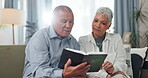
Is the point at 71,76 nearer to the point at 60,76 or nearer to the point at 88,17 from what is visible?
the point at 60,76

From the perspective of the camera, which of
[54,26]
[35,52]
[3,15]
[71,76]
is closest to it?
[71,76]

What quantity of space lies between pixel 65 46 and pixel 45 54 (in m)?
0.22

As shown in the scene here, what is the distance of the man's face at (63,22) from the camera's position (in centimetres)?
155

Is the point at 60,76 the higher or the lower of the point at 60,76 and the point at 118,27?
the lower

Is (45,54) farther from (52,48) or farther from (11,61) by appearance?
(11,61)

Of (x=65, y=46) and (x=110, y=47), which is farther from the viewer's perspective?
(x=110, y=47)

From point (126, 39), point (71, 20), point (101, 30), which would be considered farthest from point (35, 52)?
point (126, 39)

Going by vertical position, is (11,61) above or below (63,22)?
below

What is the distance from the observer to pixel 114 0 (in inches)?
167

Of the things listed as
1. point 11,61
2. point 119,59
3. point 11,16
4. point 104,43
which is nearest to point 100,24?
point 104,43

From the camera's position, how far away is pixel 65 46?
5.45ft

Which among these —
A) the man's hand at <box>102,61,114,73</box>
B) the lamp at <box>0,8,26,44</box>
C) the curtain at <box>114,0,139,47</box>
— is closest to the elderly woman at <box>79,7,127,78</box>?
the man's hand at <box>102,61,114,73</box>

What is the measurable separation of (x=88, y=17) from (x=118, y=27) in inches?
25.3

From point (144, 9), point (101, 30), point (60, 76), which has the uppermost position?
point (144, 9)
